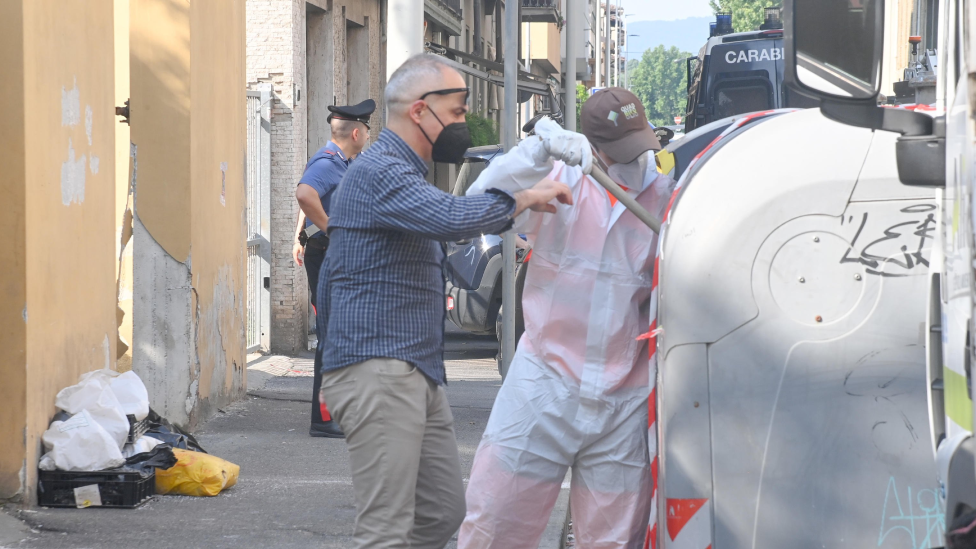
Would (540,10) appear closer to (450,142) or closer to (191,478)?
(191,478)

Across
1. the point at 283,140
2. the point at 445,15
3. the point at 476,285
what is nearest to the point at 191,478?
the point at 476,285

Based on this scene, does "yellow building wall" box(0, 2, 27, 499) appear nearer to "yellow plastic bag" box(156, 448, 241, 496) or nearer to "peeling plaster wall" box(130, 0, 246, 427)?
"yellow plastic bag" box(156, 448, 241, 496)

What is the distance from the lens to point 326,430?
22.9ft

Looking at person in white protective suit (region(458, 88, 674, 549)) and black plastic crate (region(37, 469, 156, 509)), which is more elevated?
person in white protective suit (region(458, 88, 674, 549))

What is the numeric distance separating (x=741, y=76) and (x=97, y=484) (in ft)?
39.4

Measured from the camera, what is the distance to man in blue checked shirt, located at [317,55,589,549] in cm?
306

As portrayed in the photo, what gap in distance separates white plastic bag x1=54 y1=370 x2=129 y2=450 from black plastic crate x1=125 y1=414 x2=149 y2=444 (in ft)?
0.17

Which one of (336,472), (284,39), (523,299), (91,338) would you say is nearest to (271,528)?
(336,472)

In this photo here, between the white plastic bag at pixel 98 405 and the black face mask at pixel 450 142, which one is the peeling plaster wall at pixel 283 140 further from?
the black face mask at pixel 450 142

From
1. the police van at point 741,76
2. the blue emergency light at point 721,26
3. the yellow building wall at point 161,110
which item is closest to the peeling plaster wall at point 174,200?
the yellow building wall at point 161,110

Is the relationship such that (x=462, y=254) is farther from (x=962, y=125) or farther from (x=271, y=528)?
(x=962, y=125)

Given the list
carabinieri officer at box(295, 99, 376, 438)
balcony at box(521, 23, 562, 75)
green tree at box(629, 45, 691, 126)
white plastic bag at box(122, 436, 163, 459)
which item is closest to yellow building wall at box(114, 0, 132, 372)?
carabinieri officer at box(295, 99, 376, 438)

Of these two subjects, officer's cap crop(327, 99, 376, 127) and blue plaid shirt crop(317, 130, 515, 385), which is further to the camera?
officer's cap crop(327, 99, 376, 127)

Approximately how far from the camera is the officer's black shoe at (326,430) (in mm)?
6941
